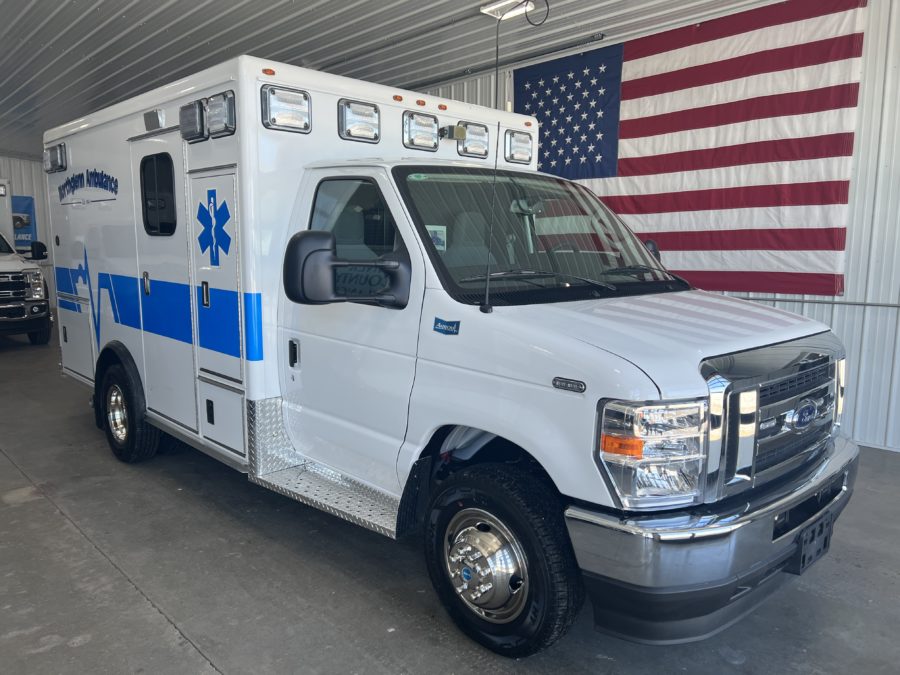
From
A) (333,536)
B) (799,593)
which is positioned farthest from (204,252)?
(799,593)

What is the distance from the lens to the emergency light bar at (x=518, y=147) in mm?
5285

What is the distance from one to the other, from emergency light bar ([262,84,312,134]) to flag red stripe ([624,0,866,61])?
4.93 m

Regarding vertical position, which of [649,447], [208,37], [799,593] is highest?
[208,37]

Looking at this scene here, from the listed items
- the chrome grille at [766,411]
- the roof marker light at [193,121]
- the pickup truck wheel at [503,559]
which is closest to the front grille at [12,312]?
the roof marker light at [193,121]

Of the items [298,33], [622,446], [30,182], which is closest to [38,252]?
[298,33]

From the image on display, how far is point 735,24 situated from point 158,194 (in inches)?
224

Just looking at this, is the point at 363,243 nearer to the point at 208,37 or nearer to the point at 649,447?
the point at 649,447

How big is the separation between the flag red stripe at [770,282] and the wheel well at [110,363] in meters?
5.56

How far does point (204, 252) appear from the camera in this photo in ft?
14.9

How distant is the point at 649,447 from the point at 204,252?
3.17m

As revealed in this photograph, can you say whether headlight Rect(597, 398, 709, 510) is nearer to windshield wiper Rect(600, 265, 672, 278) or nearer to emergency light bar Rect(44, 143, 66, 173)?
windshield wiper Rect(600, 265, 672, 278)

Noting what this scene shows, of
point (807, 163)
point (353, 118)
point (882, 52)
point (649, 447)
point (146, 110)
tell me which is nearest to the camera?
point (649, 447)

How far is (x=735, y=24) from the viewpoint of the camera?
701cm

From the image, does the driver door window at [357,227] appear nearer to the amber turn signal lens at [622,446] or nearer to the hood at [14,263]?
the amber turn signal lens at [622,446]
